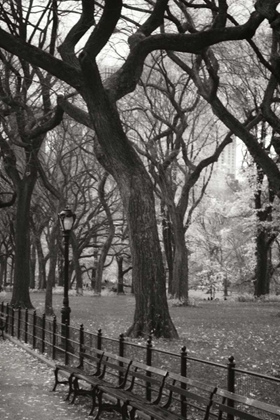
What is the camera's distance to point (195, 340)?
15.8 m

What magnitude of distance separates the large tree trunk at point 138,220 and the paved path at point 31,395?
302 centimetres

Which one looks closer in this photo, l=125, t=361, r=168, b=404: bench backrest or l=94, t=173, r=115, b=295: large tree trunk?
l=125, t=361, r=168, b=404: bench backrest

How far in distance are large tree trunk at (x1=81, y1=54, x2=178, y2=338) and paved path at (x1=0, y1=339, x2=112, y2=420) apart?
9.92 ft

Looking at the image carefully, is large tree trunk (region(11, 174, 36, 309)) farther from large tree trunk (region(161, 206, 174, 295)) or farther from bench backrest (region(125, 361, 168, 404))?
bench backrest (region(125, 361, 168, 404))

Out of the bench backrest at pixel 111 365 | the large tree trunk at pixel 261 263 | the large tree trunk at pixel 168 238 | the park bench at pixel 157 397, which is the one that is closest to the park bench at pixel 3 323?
the bench backrest at pixel 111 365

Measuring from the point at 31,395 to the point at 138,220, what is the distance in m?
6.22

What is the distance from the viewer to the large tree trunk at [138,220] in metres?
15.3

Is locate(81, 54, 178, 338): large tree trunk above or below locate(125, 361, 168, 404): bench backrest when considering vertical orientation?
above

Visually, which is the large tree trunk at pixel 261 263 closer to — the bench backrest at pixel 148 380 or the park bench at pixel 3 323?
the park bench at pixel 3 323

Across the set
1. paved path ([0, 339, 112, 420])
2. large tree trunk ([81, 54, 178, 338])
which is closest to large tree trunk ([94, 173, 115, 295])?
large tree trunk ([81, 54, 178, 338])

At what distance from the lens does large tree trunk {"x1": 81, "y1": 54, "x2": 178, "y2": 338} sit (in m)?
15.3

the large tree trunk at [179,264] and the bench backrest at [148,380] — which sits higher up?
the large tree trunk at [179,264]

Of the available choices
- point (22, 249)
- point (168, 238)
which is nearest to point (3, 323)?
point (22, 249)

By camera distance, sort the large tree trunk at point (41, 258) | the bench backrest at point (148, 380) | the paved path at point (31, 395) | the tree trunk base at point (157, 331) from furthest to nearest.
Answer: the large tree trunk at point (41, 258), the tree trunk base at point (157, 331), the paved path at point (31, 395), the bench backrest at point (148, 380)
